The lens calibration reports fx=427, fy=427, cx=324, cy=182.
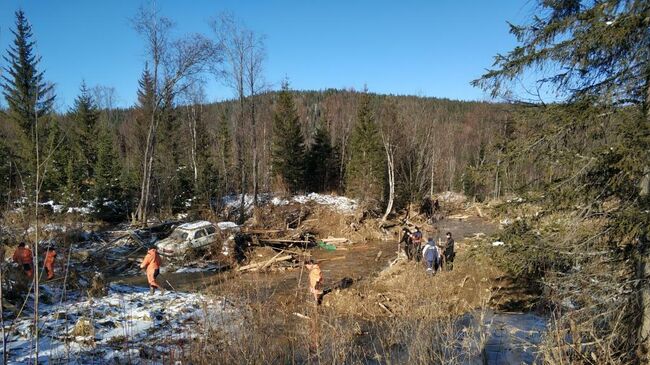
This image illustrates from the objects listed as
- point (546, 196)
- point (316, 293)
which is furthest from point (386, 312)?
point (546, 196)

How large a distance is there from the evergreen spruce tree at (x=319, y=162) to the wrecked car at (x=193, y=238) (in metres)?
21.5

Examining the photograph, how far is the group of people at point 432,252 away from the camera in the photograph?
44.4 ft

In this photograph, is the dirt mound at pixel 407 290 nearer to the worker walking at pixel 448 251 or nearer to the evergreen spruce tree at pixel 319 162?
the worker walking at pixel 448 251

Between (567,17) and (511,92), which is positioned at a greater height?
(567,17)

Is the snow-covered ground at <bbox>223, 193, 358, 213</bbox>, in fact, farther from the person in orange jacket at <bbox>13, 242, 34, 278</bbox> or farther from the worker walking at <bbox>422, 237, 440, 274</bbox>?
the person in orange jacket at <bbox>13, 242, 34, 278</bbox>

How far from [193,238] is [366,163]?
19638 millimetres

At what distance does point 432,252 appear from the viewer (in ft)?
44.5

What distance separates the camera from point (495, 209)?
6656mm

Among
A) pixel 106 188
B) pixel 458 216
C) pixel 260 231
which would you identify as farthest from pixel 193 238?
pixel 458 216

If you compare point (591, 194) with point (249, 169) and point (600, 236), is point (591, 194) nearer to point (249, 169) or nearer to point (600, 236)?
point (600, 236)

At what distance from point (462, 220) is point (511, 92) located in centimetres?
2834

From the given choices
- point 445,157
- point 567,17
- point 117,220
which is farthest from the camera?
point 445,157

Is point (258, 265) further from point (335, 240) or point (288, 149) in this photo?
point (288, 149)

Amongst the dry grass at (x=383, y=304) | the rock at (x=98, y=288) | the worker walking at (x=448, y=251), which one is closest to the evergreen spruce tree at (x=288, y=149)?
the worker walking at (x=448, y=251)
